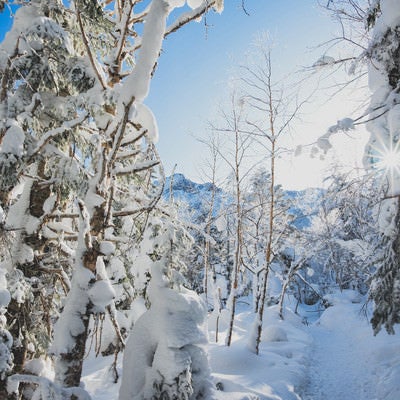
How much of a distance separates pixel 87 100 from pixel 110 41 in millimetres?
2285

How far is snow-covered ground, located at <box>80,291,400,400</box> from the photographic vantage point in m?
8.33

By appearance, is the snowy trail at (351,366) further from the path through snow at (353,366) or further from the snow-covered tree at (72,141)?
the snow-covered tree at (72,141)

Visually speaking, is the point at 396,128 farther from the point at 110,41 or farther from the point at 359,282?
the point at 359,282

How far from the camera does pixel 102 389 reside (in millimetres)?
9180

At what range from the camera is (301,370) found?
1081 cm

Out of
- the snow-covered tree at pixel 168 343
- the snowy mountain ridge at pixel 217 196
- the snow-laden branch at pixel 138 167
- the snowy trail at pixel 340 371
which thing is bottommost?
the snowy trail at pixel 340 371

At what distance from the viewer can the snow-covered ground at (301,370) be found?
27.3 feet

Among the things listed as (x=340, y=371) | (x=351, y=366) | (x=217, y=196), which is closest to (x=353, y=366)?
(x=351, y=366)

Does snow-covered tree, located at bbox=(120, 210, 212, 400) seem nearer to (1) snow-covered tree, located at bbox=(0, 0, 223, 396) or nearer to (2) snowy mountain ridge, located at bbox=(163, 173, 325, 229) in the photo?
(1) snow-covered tree, located at bbox=(0, 0, 223, 396)

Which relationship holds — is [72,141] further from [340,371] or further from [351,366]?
[351,366]

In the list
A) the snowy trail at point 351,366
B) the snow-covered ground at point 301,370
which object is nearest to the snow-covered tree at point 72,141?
the snow-covered ground at point 301,370

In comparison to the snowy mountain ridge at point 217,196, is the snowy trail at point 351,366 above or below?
below

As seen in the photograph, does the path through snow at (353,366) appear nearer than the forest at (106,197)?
No

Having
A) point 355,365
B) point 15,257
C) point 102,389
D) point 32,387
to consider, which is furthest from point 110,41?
point 355,365
